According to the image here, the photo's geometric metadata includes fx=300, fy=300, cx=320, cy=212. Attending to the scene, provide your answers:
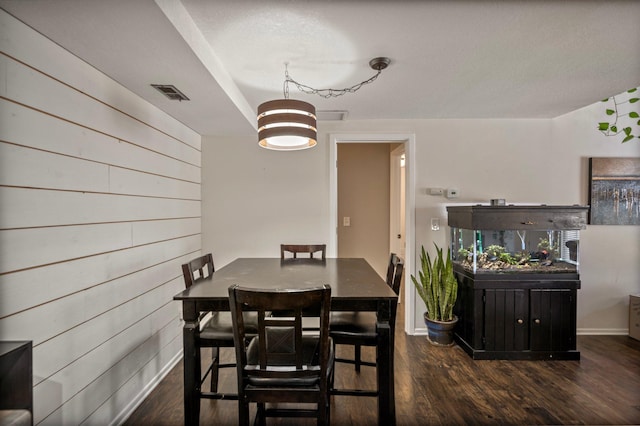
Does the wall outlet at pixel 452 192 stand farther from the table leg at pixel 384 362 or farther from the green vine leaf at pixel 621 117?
the table leg at pixel 384 362

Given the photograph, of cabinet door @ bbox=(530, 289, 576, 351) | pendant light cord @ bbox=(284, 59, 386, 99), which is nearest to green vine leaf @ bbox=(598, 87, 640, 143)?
cabinet door @ bbox=(530, 289, 576, 351)

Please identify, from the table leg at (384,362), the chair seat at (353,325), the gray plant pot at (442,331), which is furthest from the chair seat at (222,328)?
the gray plant pot at (442,331)

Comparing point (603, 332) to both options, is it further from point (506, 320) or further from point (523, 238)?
point (523, 238)

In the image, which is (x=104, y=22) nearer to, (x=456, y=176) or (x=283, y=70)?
(x=283, y=70)

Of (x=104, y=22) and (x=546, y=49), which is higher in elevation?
(x=546, y=49)

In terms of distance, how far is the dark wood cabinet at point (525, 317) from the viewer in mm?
2668

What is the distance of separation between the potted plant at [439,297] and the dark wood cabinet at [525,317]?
0.25 m

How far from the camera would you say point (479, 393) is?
220cm

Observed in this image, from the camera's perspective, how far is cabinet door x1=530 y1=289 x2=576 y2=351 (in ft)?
8.75

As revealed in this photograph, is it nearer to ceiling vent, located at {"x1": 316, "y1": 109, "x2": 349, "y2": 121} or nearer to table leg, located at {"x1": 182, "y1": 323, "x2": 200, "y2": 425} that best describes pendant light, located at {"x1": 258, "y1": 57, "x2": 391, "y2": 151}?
table leg, located at {"x1": 182, "y1": 323, "x2": 200, "y2": 425}

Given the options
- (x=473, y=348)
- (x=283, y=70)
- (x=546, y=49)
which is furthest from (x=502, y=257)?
(x=283, y=70)

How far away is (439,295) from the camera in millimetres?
2943

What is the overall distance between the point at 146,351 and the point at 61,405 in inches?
30.7

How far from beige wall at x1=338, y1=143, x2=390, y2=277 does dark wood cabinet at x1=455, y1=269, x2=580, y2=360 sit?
1839 mm
